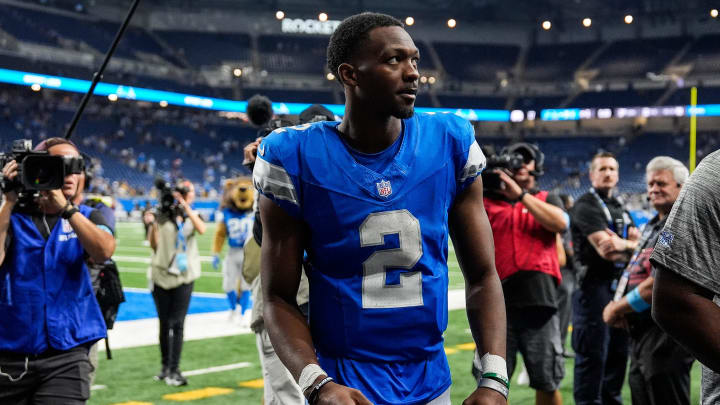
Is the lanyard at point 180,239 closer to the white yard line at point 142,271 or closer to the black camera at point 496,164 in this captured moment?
the black camera at point 496,164

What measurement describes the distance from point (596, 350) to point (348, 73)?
398cm

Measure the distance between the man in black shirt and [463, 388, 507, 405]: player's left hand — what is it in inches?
145

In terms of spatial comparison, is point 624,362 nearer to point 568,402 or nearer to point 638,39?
point 568,402

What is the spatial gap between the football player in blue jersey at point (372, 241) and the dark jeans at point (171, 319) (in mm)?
5226

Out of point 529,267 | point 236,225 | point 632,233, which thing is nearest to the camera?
point 529,267

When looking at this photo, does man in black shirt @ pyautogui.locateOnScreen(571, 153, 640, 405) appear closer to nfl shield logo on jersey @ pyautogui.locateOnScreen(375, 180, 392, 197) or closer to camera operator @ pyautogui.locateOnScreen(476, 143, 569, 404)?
camera operator @ pyautogui.locateOnScreen(476, 143, 569, 404)

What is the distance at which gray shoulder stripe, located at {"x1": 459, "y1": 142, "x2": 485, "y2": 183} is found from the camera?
2420 millimetres

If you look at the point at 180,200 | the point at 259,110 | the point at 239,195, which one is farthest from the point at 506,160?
the point at 239,195

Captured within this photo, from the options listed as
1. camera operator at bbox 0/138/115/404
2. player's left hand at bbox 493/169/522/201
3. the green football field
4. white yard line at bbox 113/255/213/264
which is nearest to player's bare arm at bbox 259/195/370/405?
camera operator at bbox 0/138/115/404

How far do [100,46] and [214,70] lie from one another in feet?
23.8

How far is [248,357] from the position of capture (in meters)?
8.65

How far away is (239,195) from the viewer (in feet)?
32.1

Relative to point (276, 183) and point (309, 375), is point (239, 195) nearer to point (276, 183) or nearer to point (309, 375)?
point (276, 183)

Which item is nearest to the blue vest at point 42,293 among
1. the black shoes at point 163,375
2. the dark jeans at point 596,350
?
the dark jeans at point 596,350
